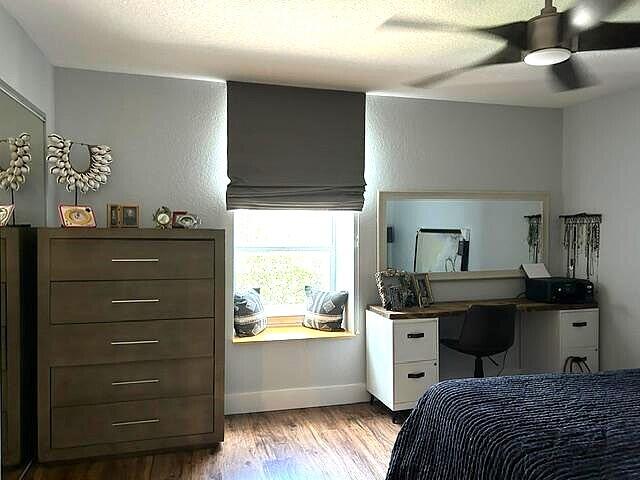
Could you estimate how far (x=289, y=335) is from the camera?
159 inches

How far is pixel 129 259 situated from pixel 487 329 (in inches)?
93.4

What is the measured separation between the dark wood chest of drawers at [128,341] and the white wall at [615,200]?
9.71 ft

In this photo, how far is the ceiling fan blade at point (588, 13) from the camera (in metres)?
2.35

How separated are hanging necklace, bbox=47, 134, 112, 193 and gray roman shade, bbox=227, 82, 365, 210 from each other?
32.2 inches

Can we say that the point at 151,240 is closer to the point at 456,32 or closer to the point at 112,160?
the point at 112,160

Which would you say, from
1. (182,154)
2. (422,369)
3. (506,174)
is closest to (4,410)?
(182,154)

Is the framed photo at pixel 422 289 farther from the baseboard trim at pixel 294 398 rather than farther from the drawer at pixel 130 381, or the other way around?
the drawer at pixel 130 381

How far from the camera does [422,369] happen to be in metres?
3.80

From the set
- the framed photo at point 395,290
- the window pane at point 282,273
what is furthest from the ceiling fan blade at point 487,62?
the window pane at point 282,273

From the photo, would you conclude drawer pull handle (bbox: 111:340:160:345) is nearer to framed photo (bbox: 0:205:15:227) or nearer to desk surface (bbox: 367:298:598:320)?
framed photo (bbox: 0:205:15:227)

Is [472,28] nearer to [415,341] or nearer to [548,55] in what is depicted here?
[548,55]

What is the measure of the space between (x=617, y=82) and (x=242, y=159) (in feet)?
8.79

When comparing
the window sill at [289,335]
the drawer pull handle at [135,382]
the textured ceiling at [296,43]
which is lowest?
the drawer pull handle at [135,382]

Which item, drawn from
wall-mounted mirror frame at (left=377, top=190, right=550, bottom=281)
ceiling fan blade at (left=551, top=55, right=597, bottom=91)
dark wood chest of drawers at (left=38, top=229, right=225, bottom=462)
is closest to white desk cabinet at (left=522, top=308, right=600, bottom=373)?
wall-mounted mirror frame at (left=377, top=190, right=550, bottom=281)
